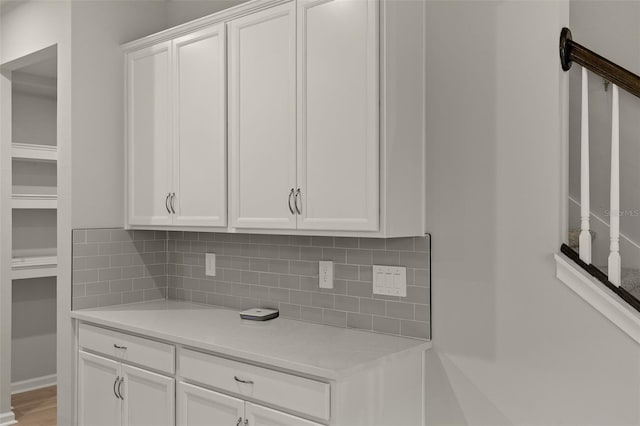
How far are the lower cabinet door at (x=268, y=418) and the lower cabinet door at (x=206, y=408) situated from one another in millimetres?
42

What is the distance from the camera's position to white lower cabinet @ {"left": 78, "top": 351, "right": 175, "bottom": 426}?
2.63m

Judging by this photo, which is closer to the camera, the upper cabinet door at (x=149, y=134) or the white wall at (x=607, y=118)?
the white wall at (x=607, y=118)

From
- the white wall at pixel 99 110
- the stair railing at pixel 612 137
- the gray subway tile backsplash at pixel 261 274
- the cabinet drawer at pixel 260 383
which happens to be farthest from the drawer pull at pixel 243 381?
the white wall at pixel 99 110

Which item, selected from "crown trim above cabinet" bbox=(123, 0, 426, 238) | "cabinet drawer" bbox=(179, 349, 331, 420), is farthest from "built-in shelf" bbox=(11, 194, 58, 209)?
"cabinet drawer" bbox=(179, 349, 331, 420)

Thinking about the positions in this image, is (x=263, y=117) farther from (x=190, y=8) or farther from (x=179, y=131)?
(x=190, y=8)

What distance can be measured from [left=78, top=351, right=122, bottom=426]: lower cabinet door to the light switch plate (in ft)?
4.60

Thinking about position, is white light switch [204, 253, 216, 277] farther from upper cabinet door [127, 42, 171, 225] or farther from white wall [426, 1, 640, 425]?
white wall [426, 1, 640, 425]

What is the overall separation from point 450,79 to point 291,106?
26.9 inches

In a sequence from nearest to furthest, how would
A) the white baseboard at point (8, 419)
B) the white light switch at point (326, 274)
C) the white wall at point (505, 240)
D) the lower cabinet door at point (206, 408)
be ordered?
the white wall at point (505, 240), the lower cabinet door at point (206, 408), the white light switch at point (326, 274), the white baseboard at point (8, 419)

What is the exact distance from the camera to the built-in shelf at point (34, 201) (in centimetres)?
439

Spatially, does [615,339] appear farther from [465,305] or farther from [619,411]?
[465,305]

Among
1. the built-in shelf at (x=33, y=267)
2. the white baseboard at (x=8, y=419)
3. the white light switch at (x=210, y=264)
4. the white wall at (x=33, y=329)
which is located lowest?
the white baseboard at (x=8, y=419)

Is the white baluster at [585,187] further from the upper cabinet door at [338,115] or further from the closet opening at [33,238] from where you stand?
the closet opening at [33,238]

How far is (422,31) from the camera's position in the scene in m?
2.39
